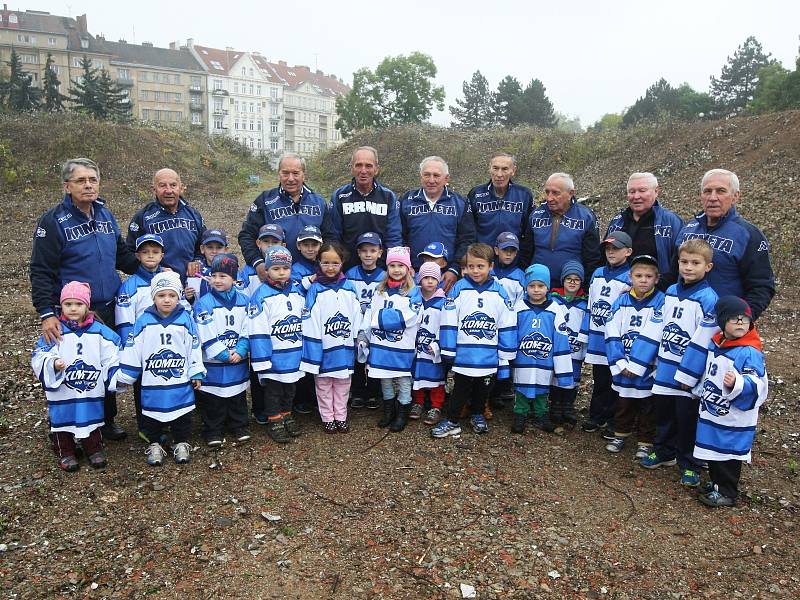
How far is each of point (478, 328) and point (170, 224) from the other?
3.12 meters

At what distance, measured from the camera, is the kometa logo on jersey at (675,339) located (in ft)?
A: 15.4

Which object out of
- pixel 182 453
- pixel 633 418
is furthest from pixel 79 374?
pixel 633 418

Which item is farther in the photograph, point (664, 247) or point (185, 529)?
point (664, 247)

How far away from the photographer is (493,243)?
20.4 ft

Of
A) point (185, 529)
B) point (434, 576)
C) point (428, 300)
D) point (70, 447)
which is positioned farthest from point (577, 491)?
point (70, 447)

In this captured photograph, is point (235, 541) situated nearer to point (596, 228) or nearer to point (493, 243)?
point (493, 243)

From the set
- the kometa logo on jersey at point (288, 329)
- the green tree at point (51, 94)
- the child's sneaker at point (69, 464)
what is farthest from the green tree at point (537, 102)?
the child's sneaker at point (69, 464)

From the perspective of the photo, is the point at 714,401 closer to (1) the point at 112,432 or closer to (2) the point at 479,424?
(2) the point at 479,424

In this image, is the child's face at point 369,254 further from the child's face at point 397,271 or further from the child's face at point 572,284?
the child's face at point 572,284

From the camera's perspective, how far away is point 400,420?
5.76 meters

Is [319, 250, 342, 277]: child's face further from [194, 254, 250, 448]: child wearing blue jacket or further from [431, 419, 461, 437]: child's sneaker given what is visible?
[431, 419, 461, 437]: child's sneaker

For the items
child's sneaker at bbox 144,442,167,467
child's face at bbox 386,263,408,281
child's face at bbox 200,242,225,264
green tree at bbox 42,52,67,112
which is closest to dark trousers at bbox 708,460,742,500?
child's face at bbox 386,263,408,281

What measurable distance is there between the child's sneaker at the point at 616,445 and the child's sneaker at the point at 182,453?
3.79m

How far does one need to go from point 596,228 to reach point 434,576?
3702mm
